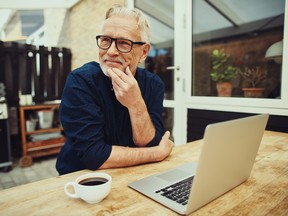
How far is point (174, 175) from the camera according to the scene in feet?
2.64

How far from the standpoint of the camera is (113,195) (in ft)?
2.16

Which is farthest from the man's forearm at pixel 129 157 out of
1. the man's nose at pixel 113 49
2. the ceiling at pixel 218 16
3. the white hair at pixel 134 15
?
the ceiling at pixel 218 16

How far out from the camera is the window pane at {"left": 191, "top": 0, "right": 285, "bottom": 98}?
205 centimetres

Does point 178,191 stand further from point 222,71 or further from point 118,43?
point 222,71

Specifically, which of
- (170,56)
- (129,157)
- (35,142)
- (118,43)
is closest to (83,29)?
(170,56)

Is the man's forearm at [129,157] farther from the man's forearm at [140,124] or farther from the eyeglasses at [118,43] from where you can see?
the eyeglasses at [118,43]

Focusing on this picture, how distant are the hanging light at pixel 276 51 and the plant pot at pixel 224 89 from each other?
465mm

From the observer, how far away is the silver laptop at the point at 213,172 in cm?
52

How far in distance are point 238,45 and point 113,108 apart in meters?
1.85

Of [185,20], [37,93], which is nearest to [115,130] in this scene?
[185,20]

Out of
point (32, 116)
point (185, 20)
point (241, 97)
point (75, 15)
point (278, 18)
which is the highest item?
point (75, 15)

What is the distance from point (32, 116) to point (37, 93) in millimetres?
423

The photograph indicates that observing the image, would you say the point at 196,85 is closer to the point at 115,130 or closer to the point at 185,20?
the point at 185,20

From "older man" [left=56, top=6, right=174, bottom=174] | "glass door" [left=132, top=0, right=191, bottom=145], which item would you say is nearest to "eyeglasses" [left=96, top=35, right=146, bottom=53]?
"older man" [left=56, top=6, right=174, bottom=174]
